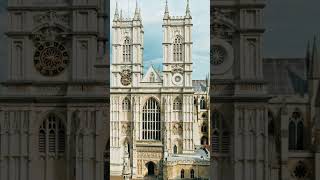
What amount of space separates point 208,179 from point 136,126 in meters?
1.20

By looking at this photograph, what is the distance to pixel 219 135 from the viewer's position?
21.4 feet

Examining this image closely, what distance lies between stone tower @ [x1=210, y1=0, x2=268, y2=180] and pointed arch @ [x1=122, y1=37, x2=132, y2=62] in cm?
108

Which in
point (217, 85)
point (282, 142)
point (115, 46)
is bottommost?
point (282, 142)

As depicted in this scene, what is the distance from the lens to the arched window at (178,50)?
6.53 metres

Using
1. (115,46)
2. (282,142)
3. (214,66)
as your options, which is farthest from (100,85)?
(282,142)

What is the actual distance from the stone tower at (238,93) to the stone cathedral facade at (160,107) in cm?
20

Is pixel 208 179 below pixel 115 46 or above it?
below

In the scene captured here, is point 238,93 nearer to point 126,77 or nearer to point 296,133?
point 296,133

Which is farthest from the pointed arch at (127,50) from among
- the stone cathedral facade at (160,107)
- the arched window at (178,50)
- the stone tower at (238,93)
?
the stone tower at (238,93)

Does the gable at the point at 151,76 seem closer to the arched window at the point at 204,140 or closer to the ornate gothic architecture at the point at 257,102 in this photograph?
the ornate gothic architecture at the point at 257,102

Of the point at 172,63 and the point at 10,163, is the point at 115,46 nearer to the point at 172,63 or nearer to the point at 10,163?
the point at 172,63

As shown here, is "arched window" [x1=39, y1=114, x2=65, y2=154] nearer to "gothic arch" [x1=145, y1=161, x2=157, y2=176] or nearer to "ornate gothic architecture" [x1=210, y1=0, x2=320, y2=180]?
"gothic arch" [x1=145, y1=161, x2=157, y2=176]

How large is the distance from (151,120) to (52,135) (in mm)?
1371

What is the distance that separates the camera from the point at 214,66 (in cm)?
645
